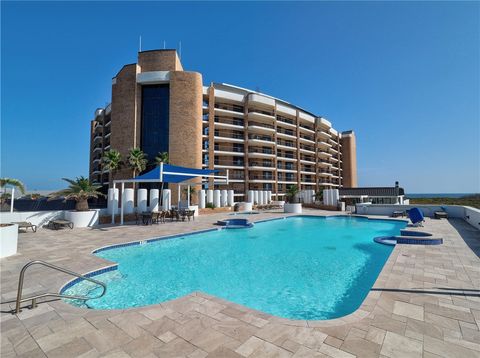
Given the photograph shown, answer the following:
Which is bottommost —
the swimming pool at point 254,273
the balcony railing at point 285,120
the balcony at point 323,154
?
the swimming pool at point 254,273

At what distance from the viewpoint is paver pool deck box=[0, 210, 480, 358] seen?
2.86 meters

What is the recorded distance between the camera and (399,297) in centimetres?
431

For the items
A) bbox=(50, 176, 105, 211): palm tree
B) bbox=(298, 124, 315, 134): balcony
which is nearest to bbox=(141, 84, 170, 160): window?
bbox=(50, 176, 105, 211): palm tree

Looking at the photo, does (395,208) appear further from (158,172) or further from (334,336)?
(334,336)

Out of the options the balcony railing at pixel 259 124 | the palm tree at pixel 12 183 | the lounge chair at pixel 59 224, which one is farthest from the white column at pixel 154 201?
the balcony railing at pixel 259 124

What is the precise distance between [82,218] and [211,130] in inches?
949

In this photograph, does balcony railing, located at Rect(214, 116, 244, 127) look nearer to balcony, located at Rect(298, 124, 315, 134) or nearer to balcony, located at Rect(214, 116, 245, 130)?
balcony, located at Rect(214, 116, 245, 130)

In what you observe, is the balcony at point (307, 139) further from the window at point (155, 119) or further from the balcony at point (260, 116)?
the window at point (155, 119)

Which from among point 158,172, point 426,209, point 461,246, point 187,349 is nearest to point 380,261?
point 461,246

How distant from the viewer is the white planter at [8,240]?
7076 mm

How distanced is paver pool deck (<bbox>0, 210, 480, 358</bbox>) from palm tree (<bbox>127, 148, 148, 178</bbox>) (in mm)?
22363

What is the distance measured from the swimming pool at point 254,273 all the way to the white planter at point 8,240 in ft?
7.70

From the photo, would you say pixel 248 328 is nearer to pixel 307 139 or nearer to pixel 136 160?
pixel 136 160

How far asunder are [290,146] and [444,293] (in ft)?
138
